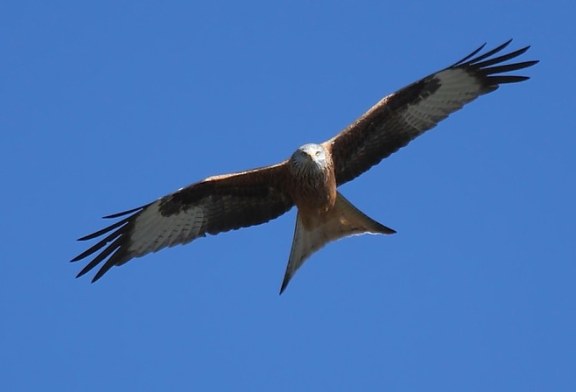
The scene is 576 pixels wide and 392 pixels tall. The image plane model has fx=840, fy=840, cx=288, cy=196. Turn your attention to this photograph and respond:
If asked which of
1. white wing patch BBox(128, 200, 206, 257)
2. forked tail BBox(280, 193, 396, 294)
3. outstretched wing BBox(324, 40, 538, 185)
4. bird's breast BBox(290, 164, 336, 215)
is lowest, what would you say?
forked tail BBox(280, 193, 396, 294)

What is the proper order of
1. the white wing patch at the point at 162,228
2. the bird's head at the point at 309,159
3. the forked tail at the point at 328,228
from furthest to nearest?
the white wing patch at the point at 162,228 → the forked tail at the point at 328,228 → the bird's head at the point at 309,159

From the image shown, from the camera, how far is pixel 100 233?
760 centimetres

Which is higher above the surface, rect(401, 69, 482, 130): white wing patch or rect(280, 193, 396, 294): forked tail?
rect(401, 69, 482, 130): white wing patch

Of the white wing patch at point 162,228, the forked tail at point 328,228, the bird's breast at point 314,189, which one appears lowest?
the forked tail at point 328,228

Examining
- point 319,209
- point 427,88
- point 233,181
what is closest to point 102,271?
point 233,181

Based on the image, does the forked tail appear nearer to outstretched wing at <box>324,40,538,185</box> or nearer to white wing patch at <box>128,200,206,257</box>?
outstretched wing at <box>324,40,538,185</box>

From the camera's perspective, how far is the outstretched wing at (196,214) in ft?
25.3

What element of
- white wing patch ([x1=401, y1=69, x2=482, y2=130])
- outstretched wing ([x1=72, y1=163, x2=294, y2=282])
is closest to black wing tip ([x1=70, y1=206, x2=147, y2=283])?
outstretched wing ([x1=72, y1=163, x2=294, y2=282])

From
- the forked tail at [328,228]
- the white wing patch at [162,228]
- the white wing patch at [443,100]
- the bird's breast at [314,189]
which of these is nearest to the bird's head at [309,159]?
the bird's breast at [314,189]

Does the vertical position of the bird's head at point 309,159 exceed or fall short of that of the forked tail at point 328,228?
it exceeds it

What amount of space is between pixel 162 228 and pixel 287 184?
128 centimetres

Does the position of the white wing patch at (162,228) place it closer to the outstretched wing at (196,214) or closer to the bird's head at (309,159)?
the outstretched wing at (196,214)

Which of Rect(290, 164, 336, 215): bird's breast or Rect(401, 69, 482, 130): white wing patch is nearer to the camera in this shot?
Rect(290, 164, 336, 215): bird's breast

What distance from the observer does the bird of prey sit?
7645mm
